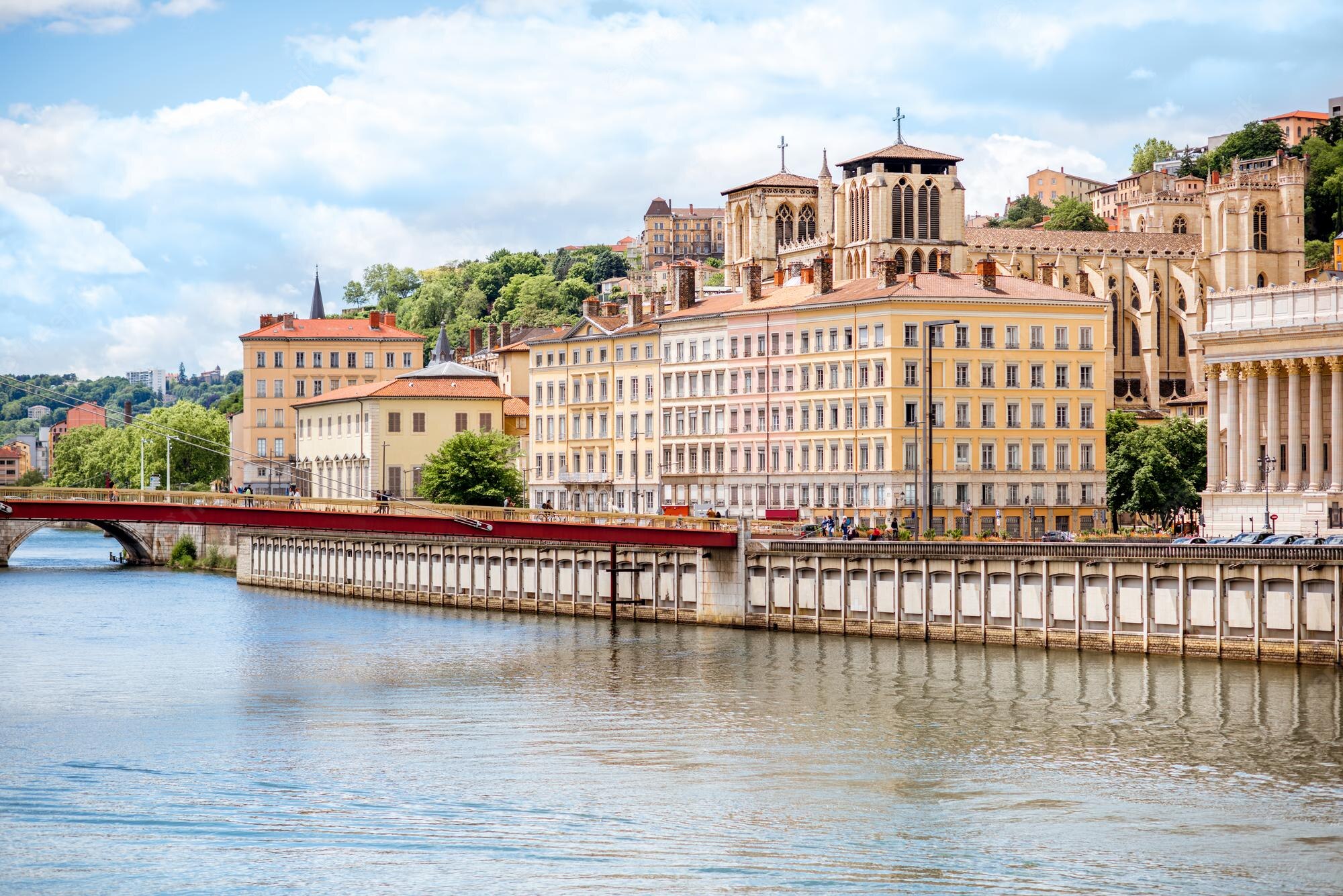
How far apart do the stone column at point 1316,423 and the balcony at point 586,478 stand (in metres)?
45.0

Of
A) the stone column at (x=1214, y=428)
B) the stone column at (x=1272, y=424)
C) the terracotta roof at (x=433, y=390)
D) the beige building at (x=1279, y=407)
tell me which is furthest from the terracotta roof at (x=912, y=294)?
the terracotta roof at (x=433, y=390)

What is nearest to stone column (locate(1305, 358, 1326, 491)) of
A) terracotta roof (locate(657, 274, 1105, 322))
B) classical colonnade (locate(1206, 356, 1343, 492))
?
classical colonnade (locate(1206, 356, 1343, 492))

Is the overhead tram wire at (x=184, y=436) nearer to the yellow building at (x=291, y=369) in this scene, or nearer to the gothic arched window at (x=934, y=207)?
the yellow building at (x=291, y=369)

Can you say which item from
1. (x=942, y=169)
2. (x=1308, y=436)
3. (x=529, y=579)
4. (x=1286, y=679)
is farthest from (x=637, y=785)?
(x=942, y=169)

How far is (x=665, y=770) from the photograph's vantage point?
44.1m

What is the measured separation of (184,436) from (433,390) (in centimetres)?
3246

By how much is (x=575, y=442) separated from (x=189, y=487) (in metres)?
53.5

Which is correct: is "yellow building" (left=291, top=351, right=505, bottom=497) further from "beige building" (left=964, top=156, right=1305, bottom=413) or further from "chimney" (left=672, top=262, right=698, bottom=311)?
"beige building" (left=964, top=156, right=1305, bottom=413)

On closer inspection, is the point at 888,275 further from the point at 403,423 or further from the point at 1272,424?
the point at 403,423

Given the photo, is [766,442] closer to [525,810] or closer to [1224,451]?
[1224,451]

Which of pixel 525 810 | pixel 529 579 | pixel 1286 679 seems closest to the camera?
pixel 525 810

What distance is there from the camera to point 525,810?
130 ft

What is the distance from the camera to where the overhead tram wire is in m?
85.2

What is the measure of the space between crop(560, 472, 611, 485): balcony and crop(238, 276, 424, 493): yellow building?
128ft
